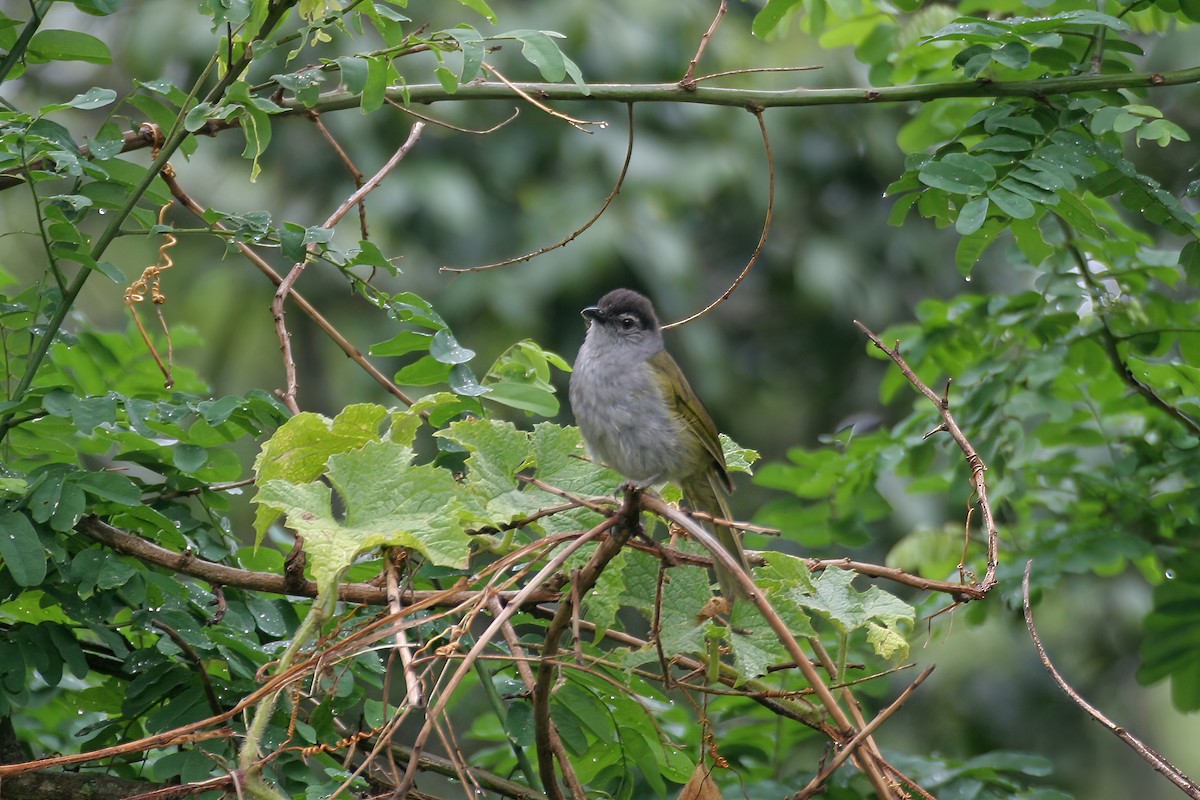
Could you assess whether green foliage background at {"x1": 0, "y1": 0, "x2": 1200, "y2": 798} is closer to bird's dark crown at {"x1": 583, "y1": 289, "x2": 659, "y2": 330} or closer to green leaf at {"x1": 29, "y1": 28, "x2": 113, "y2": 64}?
green leaf at {"x1": 29, "y1": 28, "x2": 113, "y2": 64}

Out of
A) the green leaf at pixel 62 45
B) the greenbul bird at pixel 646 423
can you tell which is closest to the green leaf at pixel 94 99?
the green leaf at pixel 62 45

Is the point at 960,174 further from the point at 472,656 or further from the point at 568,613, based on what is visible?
the point at 472,656

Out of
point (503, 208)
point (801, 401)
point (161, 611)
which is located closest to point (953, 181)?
point (161, 611)

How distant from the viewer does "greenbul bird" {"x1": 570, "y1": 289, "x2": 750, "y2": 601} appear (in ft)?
11.6

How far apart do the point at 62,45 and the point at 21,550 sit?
3.49 ft

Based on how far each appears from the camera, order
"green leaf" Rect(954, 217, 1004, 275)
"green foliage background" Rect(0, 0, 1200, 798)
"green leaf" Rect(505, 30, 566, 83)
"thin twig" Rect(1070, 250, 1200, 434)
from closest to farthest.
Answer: "green foliage background" Rect(0, 0, 1200, 798) → "green leaf" Rect(505, 30, 566, 83) → "green leaf" Rect(954, 217, 1004, 275) → "thin twig" Rect(1070, 250, 1200, 434)

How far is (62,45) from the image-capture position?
2.47 m

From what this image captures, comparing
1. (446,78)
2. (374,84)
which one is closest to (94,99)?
(374,84)

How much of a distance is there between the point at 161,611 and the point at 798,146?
301 inches

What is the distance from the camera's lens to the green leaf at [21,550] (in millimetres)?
2072

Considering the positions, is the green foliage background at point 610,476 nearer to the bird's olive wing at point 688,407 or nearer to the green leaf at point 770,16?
the green leaf at point 770,16

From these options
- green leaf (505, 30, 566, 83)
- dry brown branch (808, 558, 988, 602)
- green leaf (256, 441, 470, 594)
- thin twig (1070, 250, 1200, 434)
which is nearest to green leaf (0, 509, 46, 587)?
green leaf (256, 441, 470, 594)

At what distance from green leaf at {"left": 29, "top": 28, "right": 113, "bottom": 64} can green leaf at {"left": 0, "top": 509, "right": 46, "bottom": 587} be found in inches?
38.4

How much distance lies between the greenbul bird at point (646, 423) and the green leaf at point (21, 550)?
5.83ft
